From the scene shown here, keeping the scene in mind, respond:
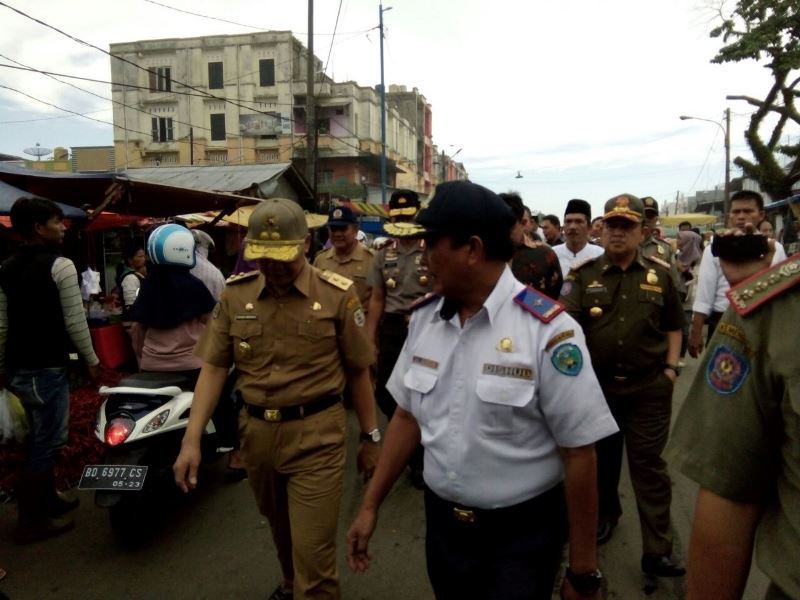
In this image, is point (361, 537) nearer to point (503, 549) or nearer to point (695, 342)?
point (503, 549)

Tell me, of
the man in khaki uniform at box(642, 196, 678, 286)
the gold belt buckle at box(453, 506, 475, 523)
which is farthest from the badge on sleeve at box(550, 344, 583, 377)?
the man in khaki uniform at box(642, 196, 678, 286)

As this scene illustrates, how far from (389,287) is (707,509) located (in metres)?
3.77

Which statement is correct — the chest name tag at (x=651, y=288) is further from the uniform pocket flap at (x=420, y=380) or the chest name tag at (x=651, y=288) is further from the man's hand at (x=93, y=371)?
the man's hand at (x=93, y=371)

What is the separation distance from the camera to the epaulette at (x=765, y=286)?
111 centimetres

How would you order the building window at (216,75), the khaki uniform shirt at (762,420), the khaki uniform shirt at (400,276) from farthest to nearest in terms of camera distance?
the building window at (216,75) → the khaki uniform shirt at (400,276) → the khaki uniform shirt at (762,420)

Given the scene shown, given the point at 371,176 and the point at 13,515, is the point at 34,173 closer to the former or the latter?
the point at 13,515

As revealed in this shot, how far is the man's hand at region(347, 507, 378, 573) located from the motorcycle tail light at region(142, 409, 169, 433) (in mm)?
2176

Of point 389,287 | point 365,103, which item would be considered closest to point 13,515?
point 389,287

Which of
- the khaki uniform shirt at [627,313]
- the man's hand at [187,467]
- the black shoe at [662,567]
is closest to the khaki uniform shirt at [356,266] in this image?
the khaki uniform shirt at [627,313]

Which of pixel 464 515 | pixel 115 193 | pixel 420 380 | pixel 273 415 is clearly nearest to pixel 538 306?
pixel 420 380

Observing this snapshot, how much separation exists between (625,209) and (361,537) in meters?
2.32

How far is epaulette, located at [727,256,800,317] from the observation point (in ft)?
3.63

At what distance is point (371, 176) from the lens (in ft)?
162

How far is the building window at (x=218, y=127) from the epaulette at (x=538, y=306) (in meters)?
49.3
